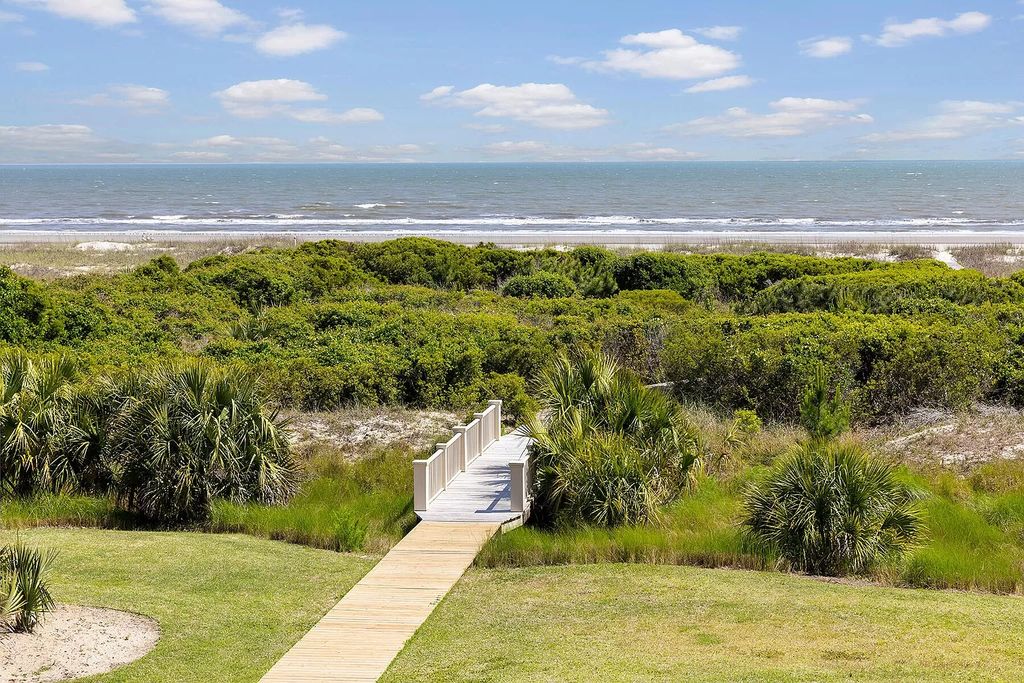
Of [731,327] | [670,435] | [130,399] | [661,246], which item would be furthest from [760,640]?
[661,246]

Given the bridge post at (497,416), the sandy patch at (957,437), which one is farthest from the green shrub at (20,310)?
the sandy patch at (957,437)

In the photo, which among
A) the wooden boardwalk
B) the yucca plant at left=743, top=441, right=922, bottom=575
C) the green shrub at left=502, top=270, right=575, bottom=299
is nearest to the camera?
the wooden boardwalk

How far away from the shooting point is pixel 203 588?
1102 centimetres

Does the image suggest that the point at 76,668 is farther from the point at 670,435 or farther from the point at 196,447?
the point at 670,435

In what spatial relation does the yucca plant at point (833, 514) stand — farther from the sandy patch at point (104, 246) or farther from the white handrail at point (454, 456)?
the sandy patch at point (104, 246)

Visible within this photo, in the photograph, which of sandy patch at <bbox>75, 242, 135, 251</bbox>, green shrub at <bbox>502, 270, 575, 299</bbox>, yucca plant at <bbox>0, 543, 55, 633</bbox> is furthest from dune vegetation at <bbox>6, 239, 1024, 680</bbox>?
sandy patch at <bbox>75, 242, 135, 251</bbox>

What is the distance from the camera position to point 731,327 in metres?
22.8

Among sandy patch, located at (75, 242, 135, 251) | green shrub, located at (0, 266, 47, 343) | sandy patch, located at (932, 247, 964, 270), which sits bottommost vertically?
green shrub, located at (0, 266, 47, 343)

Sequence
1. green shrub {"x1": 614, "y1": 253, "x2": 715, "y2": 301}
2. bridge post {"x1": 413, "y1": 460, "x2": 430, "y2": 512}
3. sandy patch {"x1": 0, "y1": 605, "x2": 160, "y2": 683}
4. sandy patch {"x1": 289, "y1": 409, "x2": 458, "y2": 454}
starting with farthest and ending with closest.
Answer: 1. green shrub {"x1": 614, "y1": 253, "x2": 715, "y2": 301}
2. sandy patch {"x1": 289, "y1": 409, "x2": 458, "y2": 454}
3. bridge post {"x1": 413, "y1": 460, "x2": 430, "y2": 512}
4. sandy patch {"x1": 0, "y1": 605, "x2": 160, "y2": 683}

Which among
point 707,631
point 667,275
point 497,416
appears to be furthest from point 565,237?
point 707,631

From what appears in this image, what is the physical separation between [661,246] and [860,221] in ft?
126

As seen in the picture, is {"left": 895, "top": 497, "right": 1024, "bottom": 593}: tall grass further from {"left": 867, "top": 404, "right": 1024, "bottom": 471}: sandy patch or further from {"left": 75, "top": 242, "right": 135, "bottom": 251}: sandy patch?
{"left": 75, "top": 242, "right": 135, "bottom": 251}: sandy patch

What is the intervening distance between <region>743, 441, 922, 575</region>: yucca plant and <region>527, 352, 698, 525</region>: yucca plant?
1.79 metres

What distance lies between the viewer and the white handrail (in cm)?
1445
